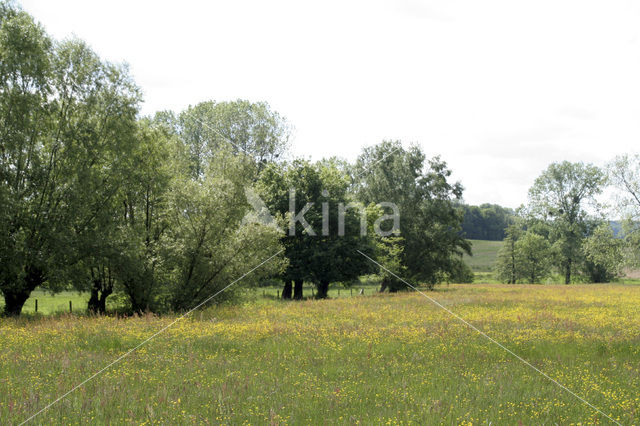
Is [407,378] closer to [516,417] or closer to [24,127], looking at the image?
[516,417]

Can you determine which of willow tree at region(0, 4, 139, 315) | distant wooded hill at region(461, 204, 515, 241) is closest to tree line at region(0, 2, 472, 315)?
willow tree at region(0, 4, 139, 315)

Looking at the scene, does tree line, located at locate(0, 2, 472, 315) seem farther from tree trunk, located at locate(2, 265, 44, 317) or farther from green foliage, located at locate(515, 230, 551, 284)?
green foliage, located at locate(515, 230, 551, 284)

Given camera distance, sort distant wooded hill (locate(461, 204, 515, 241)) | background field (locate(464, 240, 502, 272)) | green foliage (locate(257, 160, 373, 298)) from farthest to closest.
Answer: distant wooded hill (locate(461, 204, 515, 241)) < background field (locate(464, 240, 502, 272)) < green foliage (locate(257, 160, 373, 298))

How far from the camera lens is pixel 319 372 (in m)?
10.3

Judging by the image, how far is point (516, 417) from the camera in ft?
24.6

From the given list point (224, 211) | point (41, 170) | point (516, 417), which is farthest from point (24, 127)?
point (516, 417)

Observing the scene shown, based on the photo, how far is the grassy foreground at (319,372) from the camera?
7531 millimetres

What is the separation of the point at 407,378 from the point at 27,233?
1845 cm

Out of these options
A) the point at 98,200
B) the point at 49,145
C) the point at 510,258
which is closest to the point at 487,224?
the point at 510,258

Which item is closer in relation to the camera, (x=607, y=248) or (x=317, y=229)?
(x=317, y=229)

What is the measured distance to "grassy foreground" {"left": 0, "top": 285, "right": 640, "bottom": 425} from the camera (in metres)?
7.53

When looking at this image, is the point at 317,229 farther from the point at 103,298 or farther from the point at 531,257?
the point at 531,257

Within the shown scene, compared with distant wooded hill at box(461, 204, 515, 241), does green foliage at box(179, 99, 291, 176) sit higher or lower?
higher

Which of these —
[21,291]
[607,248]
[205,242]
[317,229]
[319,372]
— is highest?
[317,229]
